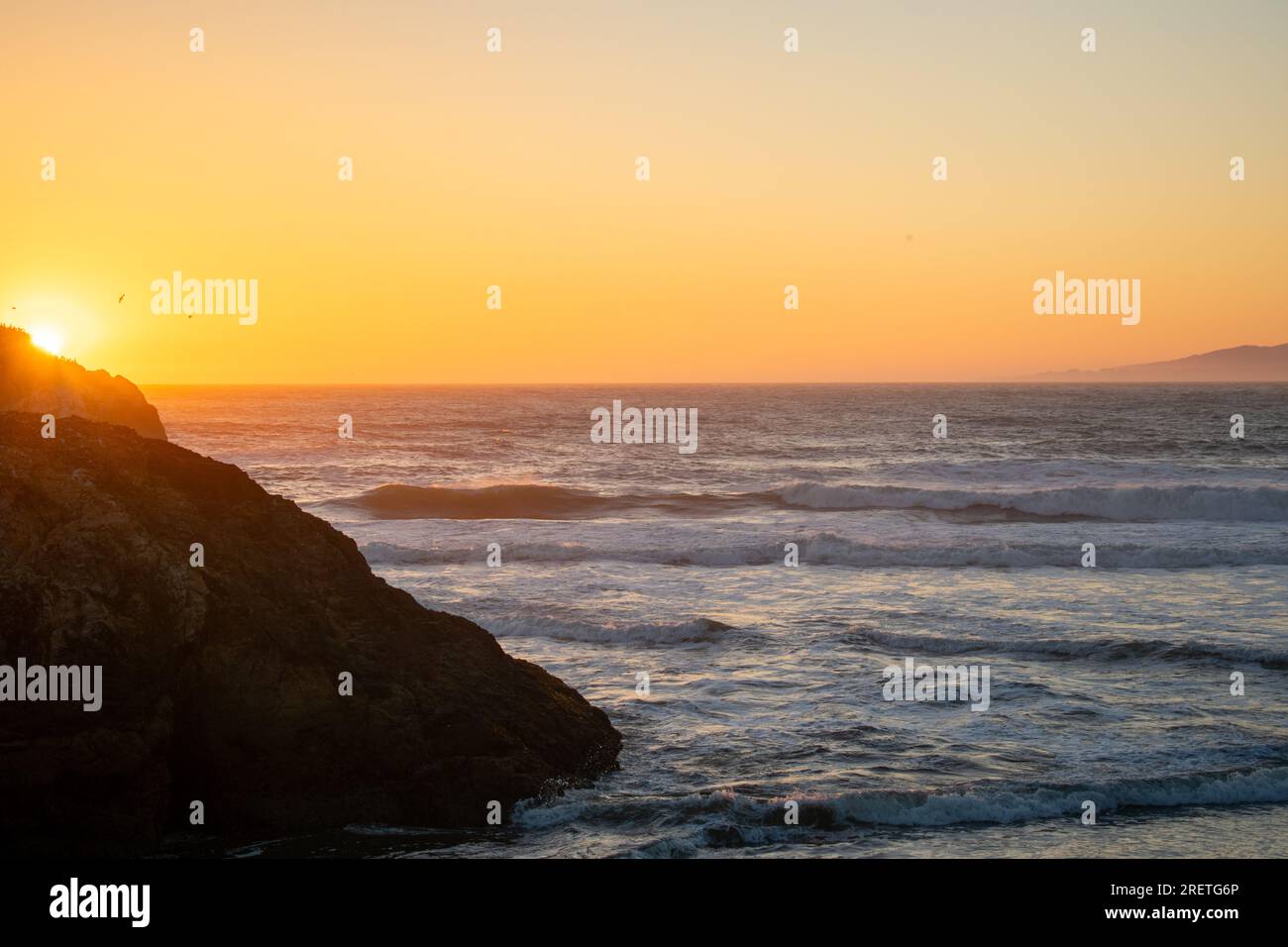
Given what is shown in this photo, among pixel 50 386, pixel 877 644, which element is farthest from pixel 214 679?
pixel 50 386

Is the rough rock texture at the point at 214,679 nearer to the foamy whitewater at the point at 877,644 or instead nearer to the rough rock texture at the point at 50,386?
the foamy whitewater at the point at 877,644

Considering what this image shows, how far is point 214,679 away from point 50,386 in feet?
91.1

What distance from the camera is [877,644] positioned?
53.8ft

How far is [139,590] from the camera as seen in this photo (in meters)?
9.09

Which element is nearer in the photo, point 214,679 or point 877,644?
point 214,679

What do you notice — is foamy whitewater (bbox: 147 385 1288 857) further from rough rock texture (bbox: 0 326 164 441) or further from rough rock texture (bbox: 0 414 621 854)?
rough rock texture (bbox: 0 326 164 441)

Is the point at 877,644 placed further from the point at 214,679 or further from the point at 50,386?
the point at 50,386

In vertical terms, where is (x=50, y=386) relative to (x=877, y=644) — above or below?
above

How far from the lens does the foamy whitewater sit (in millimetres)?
9469

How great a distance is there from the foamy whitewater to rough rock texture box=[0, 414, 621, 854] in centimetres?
50

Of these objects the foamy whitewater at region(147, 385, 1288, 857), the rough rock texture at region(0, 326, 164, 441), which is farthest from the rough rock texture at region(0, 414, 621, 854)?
Answer: the rough rock texture at region(0, 326, 164, 441)

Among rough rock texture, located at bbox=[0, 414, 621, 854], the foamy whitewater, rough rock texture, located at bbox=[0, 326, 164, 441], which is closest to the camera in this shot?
rough rock texture, located at bbox=[0, 414, 621, 854]

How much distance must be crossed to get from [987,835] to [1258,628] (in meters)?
10.4

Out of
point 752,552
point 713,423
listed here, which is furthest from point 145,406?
point 713,423
